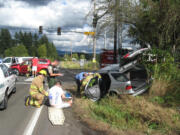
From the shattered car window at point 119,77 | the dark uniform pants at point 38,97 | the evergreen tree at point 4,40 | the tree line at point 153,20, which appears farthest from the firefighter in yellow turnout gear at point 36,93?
the evergreen tree at point 4,40

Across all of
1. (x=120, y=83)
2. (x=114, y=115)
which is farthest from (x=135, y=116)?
(x=120, y=83)

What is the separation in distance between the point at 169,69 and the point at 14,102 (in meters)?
6.55

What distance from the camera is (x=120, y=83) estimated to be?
754cm

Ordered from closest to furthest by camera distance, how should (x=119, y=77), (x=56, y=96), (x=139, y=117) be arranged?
(x=139, y=117)
(x=56, y=96)
(x=119, y=77)

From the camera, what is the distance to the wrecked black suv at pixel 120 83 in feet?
24.4

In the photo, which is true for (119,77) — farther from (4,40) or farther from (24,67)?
(4,40)

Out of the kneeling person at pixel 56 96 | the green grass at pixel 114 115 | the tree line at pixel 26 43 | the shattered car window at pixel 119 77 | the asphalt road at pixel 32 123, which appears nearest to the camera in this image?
the asphalt road at pixel 32 123

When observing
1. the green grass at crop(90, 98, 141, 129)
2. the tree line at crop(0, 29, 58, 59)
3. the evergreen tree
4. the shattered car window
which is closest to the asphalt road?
the green grass at crop(90, 98, 141, 129)

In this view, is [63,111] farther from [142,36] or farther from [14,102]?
[142,36]

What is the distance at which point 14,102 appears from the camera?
26.8ft

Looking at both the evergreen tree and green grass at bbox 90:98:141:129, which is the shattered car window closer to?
green grass at bbox 90:98:141:129

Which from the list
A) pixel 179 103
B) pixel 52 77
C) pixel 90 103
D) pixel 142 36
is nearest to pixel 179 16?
pixel 142 36

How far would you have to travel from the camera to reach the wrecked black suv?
7.44 meters

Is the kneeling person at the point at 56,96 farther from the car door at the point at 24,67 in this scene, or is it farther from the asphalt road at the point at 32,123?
the car door at the point at 24,67
